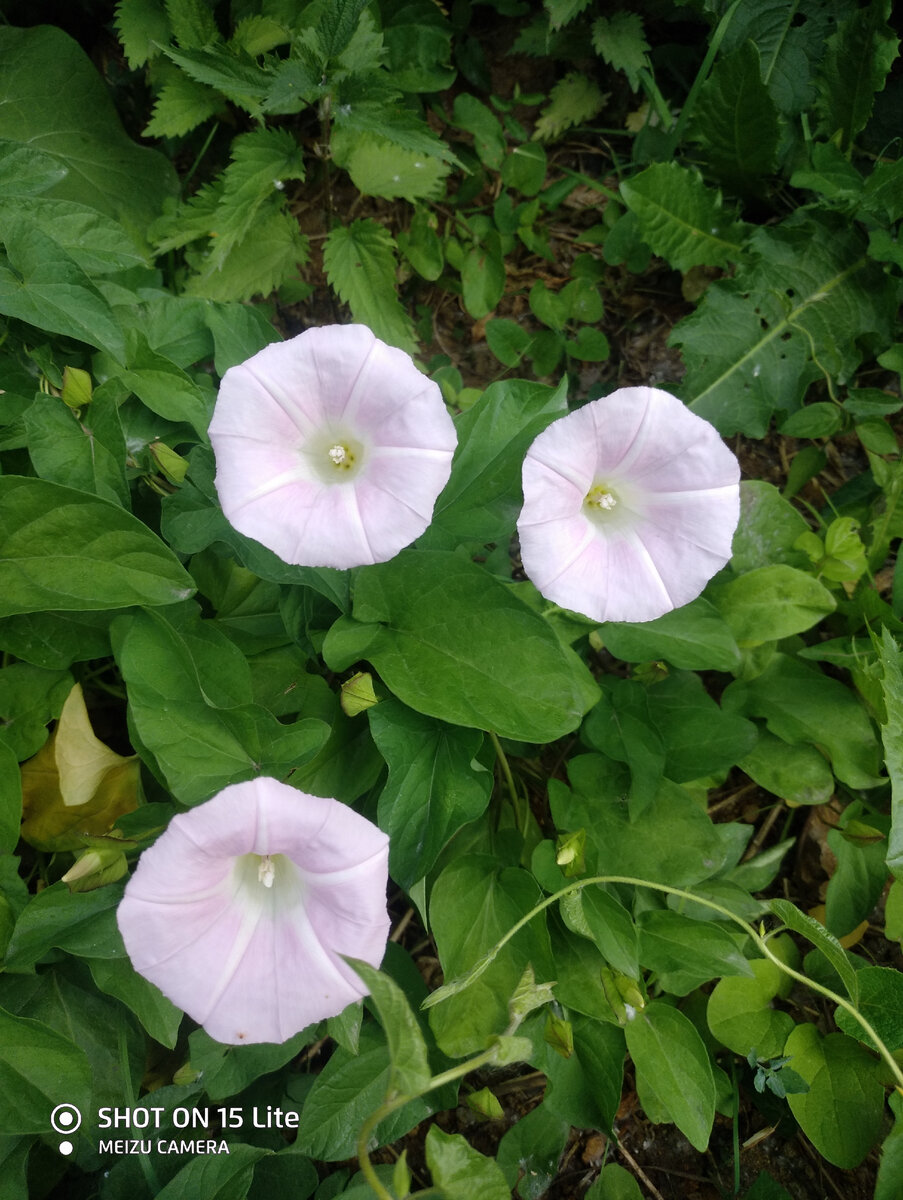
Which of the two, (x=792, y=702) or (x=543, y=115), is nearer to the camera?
(x=792, y=702)

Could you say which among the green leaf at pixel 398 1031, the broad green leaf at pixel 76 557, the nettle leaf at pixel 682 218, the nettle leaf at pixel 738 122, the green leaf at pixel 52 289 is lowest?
the green leaf at pixel 398 1031

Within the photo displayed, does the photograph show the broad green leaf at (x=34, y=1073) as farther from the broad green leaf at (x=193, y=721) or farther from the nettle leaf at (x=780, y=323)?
the nettle leaf at (x=780, y=323)

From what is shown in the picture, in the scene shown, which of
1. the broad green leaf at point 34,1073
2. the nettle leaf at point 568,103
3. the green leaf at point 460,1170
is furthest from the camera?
the nettle leaf at point 568,103

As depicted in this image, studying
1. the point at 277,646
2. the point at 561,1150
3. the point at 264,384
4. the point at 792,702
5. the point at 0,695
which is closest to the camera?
the point at 264,384

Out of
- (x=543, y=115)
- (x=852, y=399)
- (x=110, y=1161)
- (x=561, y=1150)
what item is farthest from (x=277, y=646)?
(x=543, y=115)

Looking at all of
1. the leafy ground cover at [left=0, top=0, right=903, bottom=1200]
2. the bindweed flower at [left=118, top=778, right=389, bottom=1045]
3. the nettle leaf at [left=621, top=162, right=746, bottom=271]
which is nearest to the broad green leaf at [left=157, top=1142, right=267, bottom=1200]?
the leafy ground cover at [left=0, top=0, right=903, bottom=1200]

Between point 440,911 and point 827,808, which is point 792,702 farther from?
point 440,911

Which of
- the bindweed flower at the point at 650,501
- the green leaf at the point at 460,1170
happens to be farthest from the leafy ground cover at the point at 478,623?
the bindweed flower at the point at 650,501
